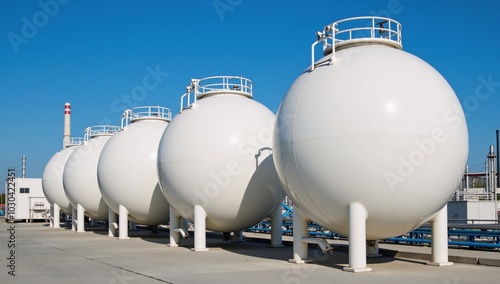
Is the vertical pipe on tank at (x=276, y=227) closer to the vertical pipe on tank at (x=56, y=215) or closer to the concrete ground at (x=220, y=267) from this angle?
the concrete ground at (x=220, y=267)

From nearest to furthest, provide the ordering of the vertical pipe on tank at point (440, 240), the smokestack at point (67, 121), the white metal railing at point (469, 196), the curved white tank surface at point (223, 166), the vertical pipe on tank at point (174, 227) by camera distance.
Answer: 1. the vertical pipe on tank at point (440, 240)
2. the curved white tank surface at point (223, 166)
3. the vertical pipe on tank at point (174, 227)
4. the white metal railing at point (469, 196)
5. the smokestack at point (67, 121)

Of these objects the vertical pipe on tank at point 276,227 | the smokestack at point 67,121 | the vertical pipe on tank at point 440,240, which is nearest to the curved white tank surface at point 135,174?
the vertical pipe on tank at point 276,227

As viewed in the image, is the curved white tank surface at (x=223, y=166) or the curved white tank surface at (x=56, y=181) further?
the curved white tank surface at (x=56, y=181)

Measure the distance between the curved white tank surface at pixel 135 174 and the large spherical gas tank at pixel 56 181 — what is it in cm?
1088

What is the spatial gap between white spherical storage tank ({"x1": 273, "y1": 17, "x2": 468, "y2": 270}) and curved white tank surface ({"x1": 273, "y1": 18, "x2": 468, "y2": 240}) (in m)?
0.02

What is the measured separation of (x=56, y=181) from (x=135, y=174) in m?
13.3

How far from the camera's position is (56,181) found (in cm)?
3231

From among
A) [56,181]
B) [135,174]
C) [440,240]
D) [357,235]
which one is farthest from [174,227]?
[56,181]

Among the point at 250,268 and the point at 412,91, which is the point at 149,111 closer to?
the point at 250,268

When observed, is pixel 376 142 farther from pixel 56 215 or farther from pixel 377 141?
pixel 56 215

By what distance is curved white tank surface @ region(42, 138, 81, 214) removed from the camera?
105 feet

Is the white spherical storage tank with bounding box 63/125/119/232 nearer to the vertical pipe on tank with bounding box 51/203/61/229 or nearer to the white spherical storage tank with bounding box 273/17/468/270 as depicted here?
the vertical pipe on tank with bounding box 51/203/61/229

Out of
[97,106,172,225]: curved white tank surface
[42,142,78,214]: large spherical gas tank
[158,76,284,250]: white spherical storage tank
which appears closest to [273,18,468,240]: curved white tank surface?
[158,76,284,250]: white spherical storage tank

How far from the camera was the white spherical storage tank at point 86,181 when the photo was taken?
1030 inches
